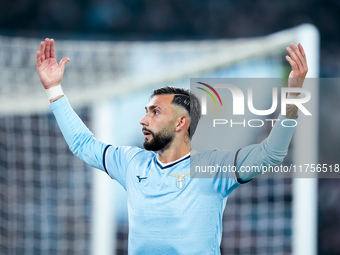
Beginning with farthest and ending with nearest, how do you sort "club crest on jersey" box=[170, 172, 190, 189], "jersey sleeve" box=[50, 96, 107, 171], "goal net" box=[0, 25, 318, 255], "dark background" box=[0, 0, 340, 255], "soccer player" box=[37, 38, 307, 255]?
"dark background" box=[0, 0, 340, 255]
"goal net" box=[0, 25, 318, 255]
"jersey sleeve" box=[50, 96, 107, 171]
"club crest on jersey" box=[170, 172, 190, 189]
"soccer player" box=[37, 38, 307, 255]

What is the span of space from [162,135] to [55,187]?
16.0ft

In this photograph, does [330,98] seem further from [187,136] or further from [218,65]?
[187,136]

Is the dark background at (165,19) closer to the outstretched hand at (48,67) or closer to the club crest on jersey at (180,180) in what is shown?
the outstretched hand at (48,67)

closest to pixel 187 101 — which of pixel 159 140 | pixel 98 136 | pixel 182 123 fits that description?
pixel 182 123

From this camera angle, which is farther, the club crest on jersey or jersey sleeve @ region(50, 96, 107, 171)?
jersey sleeve @ region(50, 96, 107, 171)

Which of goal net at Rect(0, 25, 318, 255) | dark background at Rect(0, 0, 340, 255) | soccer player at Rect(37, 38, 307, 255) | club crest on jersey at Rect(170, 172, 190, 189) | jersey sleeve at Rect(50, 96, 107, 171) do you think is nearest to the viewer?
soccer player at Rect(37, 38, 307, 255)

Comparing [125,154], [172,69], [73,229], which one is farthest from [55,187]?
[125,154]

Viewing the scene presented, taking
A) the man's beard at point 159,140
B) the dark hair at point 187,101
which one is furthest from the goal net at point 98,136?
the man's beard at point 159,140

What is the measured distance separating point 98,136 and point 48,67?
1.65 m

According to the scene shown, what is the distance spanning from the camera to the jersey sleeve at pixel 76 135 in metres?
1.99

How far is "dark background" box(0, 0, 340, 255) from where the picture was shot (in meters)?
9.54

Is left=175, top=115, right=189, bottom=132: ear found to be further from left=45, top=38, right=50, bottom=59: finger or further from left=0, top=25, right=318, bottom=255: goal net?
left=0, top=25, right=318, bottom=255: goal net

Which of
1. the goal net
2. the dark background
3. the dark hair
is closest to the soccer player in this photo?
the dark hair

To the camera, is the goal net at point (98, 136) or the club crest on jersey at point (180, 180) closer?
the club crest on jersey at point (180, 180)
